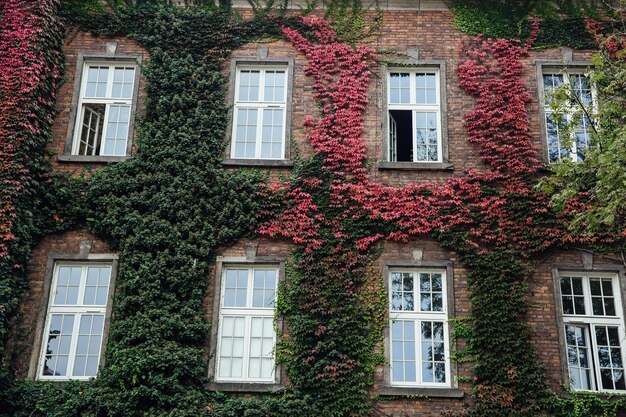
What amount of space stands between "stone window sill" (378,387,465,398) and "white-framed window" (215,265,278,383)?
1975 mm

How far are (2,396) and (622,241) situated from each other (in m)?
11.0

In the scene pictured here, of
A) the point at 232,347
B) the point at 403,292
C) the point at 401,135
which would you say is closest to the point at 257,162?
the point at 401,135

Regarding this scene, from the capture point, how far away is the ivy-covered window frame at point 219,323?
41.8 ft

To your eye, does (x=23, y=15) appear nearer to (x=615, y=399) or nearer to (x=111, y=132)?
(x=111, y=132)

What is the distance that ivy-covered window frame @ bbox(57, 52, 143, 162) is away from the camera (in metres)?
14.3

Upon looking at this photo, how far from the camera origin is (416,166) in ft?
46.2

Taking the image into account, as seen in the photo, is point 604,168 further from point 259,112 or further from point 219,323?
point 219,323

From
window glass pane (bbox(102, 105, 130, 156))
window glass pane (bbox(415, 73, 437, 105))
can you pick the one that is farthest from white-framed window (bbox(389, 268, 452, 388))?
window glass pane (bbox(102, 105, 130, 156))

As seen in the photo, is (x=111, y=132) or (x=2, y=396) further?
(x=111, y=132)

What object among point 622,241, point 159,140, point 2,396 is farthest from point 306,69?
point 2,396

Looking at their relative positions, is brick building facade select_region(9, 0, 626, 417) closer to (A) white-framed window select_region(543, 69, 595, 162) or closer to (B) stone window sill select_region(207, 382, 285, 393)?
(B) stone window sill select_region(207, 382, 285, 393)

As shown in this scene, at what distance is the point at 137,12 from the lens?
50.2ft

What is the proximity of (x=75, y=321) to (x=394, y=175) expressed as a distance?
6429 millimetres

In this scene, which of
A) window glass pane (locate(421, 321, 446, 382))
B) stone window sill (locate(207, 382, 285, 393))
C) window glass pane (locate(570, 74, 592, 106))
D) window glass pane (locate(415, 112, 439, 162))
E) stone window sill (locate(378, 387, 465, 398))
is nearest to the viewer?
stone window sill (locate(378, 387, 465, 398))
